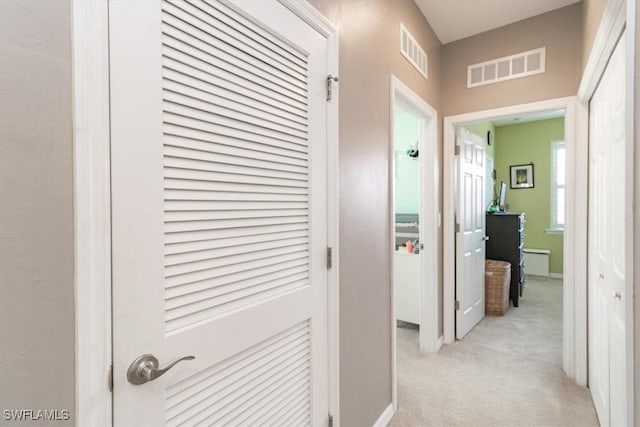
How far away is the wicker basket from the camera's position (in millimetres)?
3691

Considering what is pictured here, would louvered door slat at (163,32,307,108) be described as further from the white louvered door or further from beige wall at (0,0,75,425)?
beige wall at (0,0,75,425)

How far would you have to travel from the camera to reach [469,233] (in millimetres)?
3209

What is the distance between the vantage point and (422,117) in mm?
2719

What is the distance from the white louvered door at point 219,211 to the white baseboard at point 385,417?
0.63m

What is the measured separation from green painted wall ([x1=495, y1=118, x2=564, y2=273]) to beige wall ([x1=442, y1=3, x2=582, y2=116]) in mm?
3842

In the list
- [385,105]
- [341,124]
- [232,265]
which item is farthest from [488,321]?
[232,265]

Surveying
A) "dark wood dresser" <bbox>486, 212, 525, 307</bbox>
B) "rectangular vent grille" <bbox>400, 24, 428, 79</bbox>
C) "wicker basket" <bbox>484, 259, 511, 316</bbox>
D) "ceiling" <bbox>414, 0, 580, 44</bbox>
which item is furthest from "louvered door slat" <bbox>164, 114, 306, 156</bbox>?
"dark wood dresser" <bbox>486, 212, 525, 307</bbox>

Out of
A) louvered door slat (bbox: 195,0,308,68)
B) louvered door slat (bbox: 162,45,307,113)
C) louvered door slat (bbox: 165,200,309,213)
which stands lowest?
louvered door slat (bbox: 165,200,309,213)

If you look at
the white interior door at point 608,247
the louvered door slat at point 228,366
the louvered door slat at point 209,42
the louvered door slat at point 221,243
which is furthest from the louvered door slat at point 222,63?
the white interior door at point 608,247

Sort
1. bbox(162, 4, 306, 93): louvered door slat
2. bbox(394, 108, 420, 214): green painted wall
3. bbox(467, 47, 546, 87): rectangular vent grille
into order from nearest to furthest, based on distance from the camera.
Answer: bbox(162, 4, 306, 93): louvered door slat → bbox(467, 47, 546, 87): rectangular vent grille → bbox(394, 108, 420, 214): green painted wall

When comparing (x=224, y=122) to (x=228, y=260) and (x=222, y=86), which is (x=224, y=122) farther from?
(x=228, y=260)

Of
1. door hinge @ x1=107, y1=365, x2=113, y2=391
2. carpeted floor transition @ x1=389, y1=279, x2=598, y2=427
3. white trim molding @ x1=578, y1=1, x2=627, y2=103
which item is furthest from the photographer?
carpeted floor transition @ x1=389, y1=279, x2=598, y2=427

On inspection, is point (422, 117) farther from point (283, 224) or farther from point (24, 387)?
point (24, 387)

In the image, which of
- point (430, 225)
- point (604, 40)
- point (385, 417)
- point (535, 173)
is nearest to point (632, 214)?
point (604, 40)
